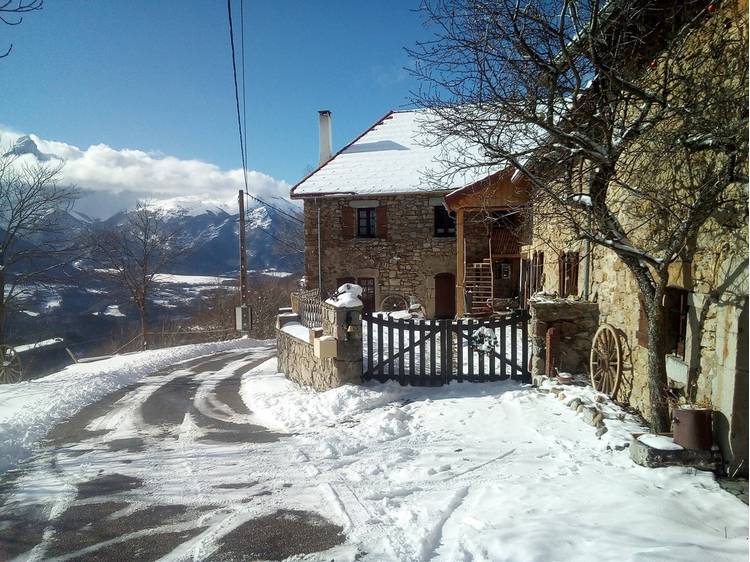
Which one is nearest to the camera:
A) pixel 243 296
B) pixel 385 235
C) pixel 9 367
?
pixel 9 367

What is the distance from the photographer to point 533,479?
3.93 m

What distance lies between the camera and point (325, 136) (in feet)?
68.2

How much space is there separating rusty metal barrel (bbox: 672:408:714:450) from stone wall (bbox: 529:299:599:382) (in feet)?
9.39

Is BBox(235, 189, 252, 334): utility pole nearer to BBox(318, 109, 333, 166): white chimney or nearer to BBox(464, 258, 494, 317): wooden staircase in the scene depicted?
BBox(318, 109, 333, 166): white chimney

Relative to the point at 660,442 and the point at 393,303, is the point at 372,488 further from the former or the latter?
the point at 393,303

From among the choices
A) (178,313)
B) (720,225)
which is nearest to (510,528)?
(720,225)

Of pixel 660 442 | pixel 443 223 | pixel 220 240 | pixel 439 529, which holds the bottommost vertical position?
pixel 439 529

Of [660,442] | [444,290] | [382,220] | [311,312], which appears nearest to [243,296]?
[382,220]

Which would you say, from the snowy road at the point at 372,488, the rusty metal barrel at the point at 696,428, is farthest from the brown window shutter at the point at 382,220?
the rusty metal barrel at the point at 696,428

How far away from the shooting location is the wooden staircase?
44.3ft

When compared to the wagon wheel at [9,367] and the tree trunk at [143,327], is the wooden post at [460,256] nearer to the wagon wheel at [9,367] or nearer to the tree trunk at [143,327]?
the wagon wheel at [9,367]

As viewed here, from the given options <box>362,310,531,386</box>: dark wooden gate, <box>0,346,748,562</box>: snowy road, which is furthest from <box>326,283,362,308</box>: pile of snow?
<box>0,346,748,562</box>: snowy road

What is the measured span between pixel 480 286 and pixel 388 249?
4.20 metres

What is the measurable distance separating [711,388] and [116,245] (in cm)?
2663
